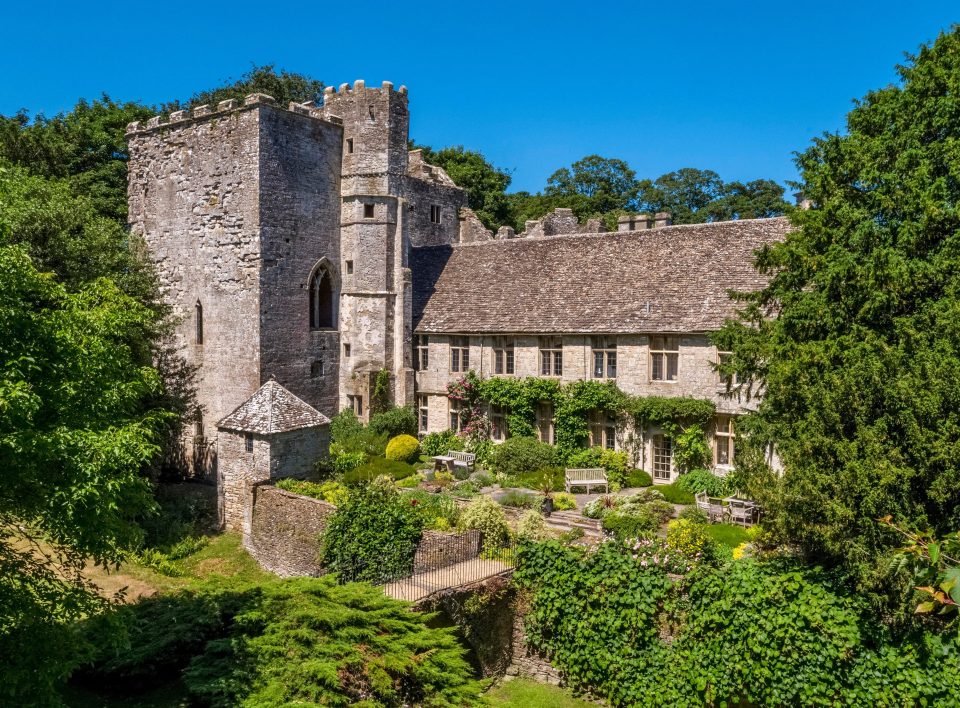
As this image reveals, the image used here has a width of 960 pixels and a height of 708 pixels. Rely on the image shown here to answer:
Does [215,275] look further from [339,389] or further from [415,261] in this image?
[415,261]

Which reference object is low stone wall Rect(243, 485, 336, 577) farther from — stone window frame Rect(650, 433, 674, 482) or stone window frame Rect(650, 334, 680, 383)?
stone window frame Rect(650, 334, 680, 383)

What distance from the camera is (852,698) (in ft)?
41.8

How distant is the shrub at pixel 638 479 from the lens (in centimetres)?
2453

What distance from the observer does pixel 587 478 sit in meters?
24.0

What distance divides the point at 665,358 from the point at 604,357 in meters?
2.26

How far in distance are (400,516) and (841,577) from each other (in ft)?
31.7

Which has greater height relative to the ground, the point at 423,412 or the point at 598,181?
the point at 598,181

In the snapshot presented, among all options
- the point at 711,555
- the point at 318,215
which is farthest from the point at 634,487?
the point at 318,215

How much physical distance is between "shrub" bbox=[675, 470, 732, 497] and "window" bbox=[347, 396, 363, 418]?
42.5ft

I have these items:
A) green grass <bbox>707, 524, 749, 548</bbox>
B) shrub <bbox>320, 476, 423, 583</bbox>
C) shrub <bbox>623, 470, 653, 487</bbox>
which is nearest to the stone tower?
shrub <bbox>623, 470, 653, 487</bbox>

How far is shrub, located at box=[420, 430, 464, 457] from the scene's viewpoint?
28.2 m

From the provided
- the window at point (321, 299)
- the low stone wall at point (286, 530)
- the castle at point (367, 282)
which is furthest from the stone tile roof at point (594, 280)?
the low stone wall at point (286, 530)

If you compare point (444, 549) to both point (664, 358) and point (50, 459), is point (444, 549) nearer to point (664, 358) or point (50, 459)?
point (50, 459)

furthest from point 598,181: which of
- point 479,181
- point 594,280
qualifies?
point 594,280
